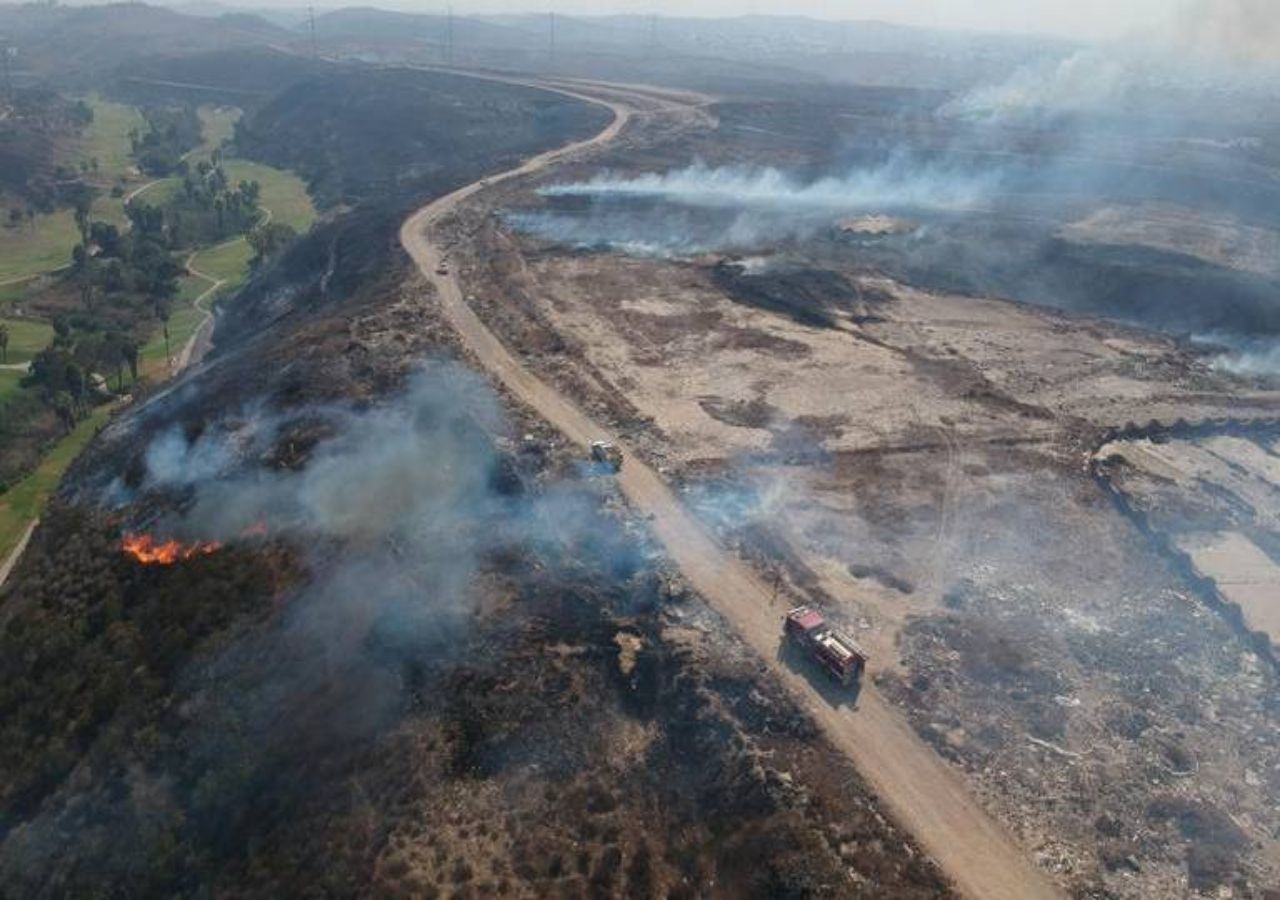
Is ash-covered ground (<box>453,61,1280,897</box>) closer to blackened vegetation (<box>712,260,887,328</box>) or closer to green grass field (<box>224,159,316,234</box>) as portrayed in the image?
blackened vegetation (<box>712,260,887,328</box>)

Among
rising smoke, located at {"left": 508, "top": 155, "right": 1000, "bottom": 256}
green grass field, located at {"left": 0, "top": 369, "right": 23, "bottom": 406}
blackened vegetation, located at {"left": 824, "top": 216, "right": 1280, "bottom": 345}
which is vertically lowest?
green grass field, located at {"left": 0, "top": 369, "right": 23, "bottom": 406}

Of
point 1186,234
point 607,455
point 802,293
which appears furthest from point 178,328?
point 1186,234

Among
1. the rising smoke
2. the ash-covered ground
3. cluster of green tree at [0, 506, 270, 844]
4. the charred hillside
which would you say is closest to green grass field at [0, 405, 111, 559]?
the charred hillside

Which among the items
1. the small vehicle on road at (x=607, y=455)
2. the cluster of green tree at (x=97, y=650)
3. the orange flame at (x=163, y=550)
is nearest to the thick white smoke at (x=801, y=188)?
the small vehicle on road at (x=607, y=455)

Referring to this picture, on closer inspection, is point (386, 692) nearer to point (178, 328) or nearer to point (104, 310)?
point (178, 328)

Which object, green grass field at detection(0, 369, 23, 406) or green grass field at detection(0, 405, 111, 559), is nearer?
green grass field at detection(0, 405, 111, 559)

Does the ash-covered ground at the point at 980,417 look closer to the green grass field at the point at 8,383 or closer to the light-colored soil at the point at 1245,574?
the light-colored soil at the point at 1245,574
